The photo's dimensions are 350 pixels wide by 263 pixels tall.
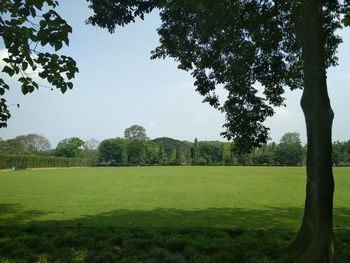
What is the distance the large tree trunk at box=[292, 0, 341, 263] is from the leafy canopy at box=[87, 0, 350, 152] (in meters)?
2.82

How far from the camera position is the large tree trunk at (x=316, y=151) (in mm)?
6621

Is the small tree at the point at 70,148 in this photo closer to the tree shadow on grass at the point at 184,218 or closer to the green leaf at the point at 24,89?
the tree shadow on grass at the point at 184,218

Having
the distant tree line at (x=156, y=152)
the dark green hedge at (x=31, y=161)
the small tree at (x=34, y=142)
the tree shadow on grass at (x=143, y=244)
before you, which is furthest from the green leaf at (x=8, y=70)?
the small tree at (x=34, y=142)

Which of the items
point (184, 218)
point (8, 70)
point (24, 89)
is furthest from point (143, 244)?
point (184, 218)

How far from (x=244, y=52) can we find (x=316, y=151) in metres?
4.66

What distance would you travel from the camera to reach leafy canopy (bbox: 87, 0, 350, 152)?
1025 centimetres

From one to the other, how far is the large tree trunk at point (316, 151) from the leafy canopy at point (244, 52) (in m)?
2.82

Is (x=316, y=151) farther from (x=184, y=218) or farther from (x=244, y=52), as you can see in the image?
(x=184, y=218)

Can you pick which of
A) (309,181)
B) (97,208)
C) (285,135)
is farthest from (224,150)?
(309,181)

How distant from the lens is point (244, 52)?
1087 centimetres

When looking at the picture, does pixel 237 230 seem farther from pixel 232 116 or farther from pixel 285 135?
Result: pixel 285 135

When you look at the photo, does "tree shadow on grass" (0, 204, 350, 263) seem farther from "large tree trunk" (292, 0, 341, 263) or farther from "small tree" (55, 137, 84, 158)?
"small tree" (55, 137, 84, 158)

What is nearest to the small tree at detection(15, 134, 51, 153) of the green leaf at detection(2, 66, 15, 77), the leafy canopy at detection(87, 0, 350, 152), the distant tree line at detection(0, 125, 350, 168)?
the distant tree line at detection(0, 125, 350, 168)

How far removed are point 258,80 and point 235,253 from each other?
5622 mm
